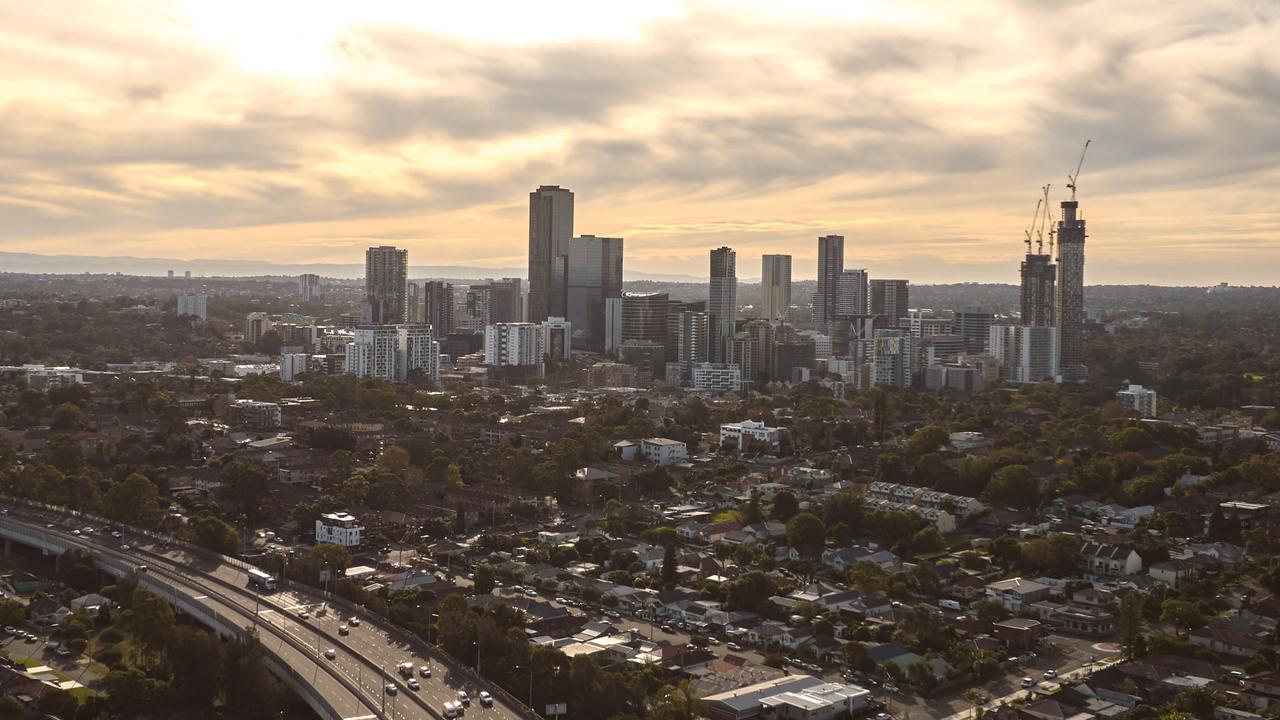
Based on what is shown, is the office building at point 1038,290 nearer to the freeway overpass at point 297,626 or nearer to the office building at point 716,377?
the office building at point 716,377

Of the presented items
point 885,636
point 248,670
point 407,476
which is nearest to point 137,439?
point 407,476

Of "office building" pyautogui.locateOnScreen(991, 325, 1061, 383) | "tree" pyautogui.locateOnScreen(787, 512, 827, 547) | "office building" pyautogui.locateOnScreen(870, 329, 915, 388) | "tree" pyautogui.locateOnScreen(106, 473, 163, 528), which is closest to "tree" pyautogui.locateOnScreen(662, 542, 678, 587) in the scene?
"tree" pyautogui.locateOnScreen(787, 512, 827, 547)

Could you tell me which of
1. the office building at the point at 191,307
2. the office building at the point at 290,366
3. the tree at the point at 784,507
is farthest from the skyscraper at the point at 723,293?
the tree at the point at 784,507

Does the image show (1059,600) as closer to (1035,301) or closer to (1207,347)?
(1035,301)

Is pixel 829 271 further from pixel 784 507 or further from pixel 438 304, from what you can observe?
pixel 784 507

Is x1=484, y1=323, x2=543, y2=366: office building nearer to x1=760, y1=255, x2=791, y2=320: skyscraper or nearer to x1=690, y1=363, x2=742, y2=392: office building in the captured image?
x1=690, y1=363, x2=742, y2=392: office building

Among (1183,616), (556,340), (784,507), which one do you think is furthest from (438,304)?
(1183,616)
